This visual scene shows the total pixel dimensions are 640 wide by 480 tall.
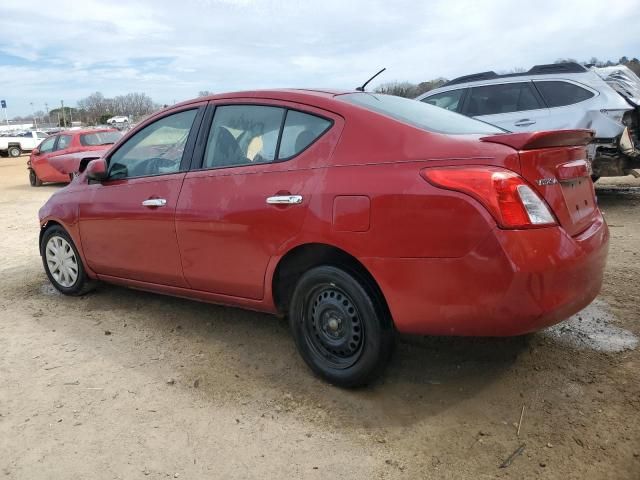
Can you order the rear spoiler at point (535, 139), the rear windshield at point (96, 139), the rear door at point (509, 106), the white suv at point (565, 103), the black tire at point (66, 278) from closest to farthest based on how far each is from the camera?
the rear spoiler at point (535, 139), the black tire at point (66, 278), the white suv at point (565, 103), the rear door at point (509, 106), the rear windshield at point (96, 139)

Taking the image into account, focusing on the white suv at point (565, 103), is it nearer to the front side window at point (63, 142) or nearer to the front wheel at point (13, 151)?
the front side window at point (63, 142)

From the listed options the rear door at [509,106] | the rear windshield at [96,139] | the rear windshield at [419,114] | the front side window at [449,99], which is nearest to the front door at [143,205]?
the rear windshield at [419,114]

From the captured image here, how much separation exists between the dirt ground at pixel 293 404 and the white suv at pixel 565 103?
139 inches

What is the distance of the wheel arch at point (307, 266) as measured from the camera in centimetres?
289

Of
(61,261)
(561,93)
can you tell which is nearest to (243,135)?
(61,261)

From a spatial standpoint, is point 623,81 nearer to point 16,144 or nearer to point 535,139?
point 535,139

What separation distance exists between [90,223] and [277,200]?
2.11 metres

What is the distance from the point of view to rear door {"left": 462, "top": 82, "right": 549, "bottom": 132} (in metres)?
7.57

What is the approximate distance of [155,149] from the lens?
4.09 m

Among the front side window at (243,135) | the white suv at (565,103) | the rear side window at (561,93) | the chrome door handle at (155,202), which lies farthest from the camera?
the rear side window at (561,93)

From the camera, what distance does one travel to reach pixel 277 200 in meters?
3.11

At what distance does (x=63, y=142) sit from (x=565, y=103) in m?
13.3

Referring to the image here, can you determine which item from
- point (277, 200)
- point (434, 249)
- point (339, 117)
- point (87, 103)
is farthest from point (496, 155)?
point (87, 103)

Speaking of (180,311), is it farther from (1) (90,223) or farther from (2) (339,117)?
(2) (339,117)
